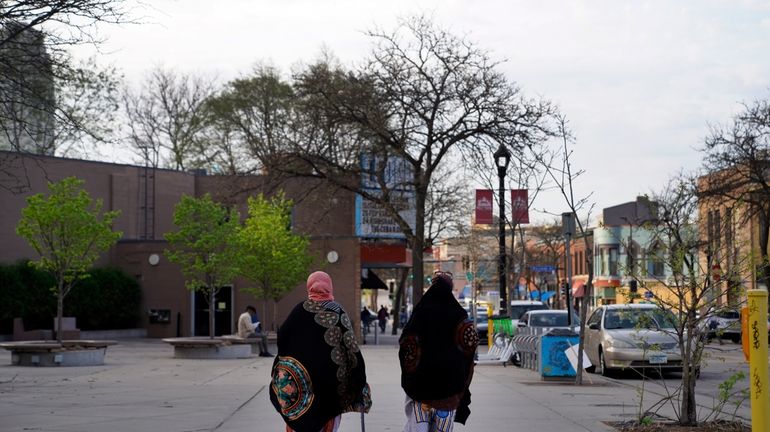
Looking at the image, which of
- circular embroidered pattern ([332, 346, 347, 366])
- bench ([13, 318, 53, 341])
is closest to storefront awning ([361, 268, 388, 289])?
bench ([13, 318, 53, 341])

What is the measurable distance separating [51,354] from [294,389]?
19.6 meters

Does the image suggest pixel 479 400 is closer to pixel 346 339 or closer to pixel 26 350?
pixel 346 339

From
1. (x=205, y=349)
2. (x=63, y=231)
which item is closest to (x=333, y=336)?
(x=63, y=231)

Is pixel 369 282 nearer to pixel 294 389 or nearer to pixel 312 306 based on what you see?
pixel 312 306

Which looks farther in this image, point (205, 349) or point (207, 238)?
point (207, 238)

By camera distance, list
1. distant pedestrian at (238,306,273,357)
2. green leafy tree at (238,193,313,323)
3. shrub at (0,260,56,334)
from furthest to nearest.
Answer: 1. shrub at (0,260,56,334)
2. green leafy tree at (238,193,313,323)
3. distant pedestrian at (238,306,273,357)

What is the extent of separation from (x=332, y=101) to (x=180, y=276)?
53.8ft

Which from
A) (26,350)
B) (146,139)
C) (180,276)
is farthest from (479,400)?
(146,139)

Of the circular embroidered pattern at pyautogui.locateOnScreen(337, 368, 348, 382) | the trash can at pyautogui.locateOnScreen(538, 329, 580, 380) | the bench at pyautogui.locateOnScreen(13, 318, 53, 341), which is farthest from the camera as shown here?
the bench at pyautogui.locateOnScreen(13, 318, 53, 341)

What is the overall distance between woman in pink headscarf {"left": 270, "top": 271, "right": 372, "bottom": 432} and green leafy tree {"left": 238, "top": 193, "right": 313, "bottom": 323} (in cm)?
2963

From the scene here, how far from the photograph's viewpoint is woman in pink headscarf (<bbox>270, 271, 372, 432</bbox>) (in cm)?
911

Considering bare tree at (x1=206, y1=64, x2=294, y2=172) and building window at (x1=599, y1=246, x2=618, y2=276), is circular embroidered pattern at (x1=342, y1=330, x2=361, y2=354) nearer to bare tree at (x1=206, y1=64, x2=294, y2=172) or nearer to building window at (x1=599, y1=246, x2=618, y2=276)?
bare tree at (x1=206, y1=64, x2=294, y2=172)

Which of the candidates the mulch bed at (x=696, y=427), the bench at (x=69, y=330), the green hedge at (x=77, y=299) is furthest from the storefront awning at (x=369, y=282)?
the mulch bed at (x=696, y=427)

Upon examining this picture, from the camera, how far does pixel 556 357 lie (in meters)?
22.1
